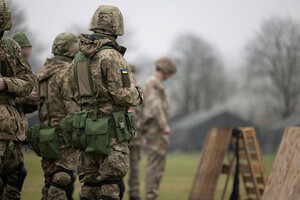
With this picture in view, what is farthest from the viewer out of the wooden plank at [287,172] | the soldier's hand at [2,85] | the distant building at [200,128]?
the distant building at [200,128]

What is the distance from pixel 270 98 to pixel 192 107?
1028 centimetres

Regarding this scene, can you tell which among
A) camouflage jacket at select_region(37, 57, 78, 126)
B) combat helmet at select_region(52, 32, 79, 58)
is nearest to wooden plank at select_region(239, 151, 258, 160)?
camouflage jacket at select_region(37, 57, 78, 126)

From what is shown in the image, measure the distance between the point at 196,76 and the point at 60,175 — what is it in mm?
51039

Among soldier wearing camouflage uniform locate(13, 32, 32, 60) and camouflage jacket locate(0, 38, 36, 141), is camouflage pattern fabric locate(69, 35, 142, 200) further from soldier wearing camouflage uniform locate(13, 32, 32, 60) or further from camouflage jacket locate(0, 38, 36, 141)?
soldier wearing camouflage uniform locate(13, 32, 32, 60)

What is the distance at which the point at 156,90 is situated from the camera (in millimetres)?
8734

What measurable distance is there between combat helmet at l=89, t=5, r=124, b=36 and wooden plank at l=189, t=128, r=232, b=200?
10.5 feet

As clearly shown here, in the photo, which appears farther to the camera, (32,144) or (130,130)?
(32,144)

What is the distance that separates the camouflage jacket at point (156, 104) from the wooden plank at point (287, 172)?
11.0ft

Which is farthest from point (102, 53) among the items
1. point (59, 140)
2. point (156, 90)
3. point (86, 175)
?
point (156, 90)

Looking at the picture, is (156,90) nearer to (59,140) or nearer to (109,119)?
(59,140)

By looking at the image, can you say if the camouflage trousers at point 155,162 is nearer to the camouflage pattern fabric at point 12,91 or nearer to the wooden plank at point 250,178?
the wooden plank at point 250,178

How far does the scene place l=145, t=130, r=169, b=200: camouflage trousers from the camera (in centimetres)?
830

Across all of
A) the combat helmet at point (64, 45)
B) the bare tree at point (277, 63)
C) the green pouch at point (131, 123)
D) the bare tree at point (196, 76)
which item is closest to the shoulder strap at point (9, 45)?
the green pouch at point (131, 123)

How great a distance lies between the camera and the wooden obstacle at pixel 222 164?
7.61 metres
